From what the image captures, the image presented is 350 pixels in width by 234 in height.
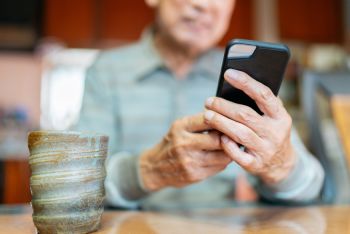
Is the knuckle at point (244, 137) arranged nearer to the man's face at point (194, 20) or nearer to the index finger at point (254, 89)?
the index finger at point (254, 89)

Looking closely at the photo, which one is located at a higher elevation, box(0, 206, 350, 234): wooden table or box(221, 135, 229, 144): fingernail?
box(221, 135, 229, 144): fingernail

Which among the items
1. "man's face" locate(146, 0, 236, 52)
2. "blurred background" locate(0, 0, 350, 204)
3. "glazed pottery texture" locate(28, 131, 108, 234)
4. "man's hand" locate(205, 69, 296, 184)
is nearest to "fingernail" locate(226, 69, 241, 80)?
"man's hand" locate(205, 69, 296, 184)

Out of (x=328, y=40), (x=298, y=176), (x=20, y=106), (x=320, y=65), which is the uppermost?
(x=328, y=40)

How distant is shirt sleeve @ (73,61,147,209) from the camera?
703 mm

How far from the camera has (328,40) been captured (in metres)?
3.26

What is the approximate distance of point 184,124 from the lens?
550 mm

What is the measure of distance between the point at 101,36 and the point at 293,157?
2540mm

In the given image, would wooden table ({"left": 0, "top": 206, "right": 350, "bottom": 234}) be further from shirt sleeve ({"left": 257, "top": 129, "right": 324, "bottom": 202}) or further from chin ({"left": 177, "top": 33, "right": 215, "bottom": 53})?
chin ({"left": 177, "top": 33, "right": 215, "bottom": 53})

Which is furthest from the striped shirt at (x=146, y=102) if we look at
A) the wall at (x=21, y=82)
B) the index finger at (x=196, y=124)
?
the wall at (x=21, y=82)

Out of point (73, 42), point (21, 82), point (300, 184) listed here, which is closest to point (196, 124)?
point (300, 184)

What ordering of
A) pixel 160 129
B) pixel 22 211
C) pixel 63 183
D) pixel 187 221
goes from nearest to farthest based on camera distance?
pixel 63 183 < pixel 187 221 < pixel 22 211 < pixel 160 129

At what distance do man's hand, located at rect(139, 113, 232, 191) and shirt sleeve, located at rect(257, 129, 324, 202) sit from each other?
0.53 ft

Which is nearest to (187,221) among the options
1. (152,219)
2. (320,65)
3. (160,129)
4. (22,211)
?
(152,219)

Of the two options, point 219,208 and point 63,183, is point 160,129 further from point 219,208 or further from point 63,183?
point 63,183
